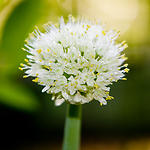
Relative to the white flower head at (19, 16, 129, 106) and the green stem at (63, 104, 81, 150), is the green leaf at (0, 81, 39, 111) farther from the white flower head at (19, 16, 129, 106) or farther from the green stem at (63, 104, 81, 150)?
the green stem at (63, 104, 81, 150)

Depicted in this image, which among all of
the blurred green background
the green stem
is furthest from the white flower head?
the blurred green background

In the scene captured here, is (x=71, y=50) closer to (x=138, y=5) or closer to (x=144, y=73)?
A: (x=138, y=5)

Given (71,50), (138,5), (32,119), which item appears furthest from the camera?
(32,119)

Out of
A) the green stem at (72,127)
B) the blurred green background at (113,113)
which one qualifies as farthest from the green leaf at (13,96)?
the blurred green background at (113,113)

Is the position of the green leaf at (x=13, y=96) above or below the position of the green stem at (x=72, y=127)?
above

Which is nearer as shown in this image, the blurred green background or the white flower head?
the white flower head

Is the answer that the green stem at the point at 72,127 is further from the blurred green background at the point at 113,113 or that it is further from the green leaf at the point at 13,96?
the blurred green background at the point at 113,113

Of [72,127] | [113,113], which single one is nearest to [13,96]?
[72,127]

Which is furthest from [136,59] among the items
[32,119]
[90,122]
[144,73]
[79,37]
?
[79,37]
